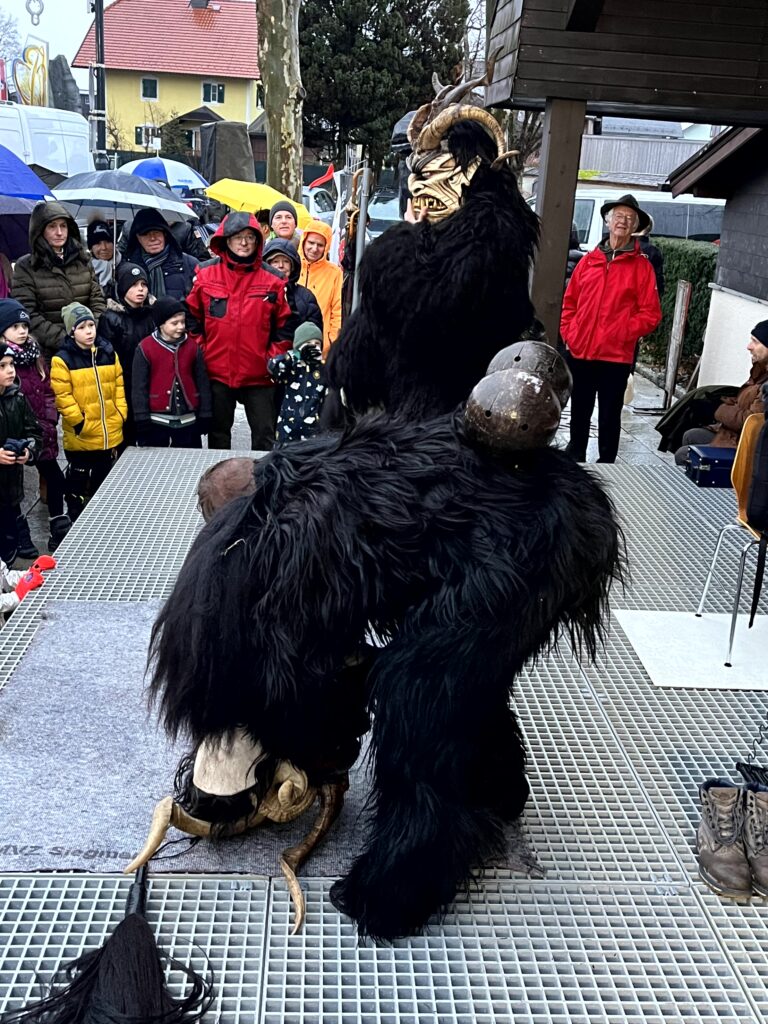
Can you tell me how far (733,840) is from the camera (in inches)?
93.6

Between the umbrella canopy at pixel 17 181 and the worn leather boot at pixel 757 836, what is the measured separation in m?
6.43

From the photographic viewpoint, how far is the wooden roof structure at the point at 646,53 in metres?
4.95

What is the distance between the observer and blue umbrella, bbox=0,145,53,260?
712 centimetres

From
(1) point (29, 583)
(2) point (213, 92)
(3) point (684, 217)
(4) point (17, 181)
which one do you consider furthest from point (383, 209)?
(2) point (213, 92)

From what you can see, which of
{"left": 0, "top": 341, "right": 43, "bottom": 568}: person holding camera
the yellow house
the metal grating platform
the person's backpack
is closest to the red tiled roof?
the yellow house

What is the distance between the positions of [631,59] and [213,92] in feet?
130

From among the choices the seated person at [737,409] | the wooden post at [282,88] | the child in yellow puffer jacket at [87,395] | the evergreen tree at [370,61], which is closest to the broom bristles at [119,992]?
the child in yellow puffer jacket at [87,395]

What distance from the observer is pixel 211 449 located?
561 centimetres

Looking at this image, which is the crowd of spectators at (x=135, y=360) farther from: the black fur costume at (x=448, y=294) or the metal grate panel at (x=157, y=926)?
the metal grate panel at (x=157, y=926)

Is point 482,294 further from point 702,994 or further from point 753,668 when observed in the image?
point 702,994

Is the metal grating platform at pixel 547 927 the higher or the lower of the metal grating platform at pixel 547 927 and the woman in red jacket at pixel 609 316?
the lower

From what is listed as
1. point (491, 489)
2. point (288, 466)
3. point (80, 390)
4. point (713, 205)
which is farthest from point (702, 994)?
point (713, 205)

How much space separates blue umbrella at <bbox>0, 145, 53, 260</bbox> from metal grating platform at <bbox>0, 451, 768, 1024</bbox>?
5667 mm

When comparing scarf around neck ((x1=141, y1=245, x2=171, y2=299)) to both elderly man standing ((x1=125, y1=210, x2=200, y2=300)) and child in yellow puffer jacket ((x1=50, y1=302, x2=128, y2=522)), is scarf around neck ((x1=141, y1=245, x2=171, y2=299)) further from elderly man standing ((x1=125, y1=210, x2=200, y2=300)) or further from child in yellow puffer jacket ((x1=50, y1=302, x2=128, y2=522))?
child in yellow puffer jacket ((x1=50, y1=302, x2=128, y2=522))
